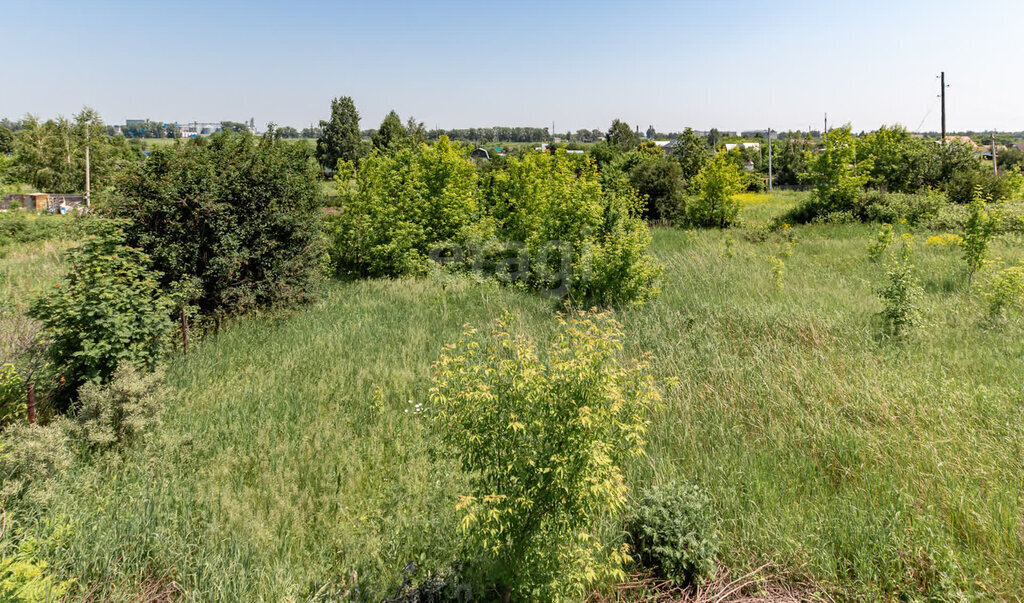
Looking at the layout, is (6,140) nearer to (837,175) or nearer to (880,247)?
(837,175)

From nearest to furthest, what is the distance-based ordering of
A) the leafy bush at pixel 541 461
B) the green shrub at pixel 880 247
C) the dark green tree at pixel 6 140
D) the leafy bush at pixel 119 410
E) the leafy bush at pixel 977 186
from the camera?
the leafy bush at pixel 541 461
the leafy bush at pixel 119 410
the green shrub at pixel 880 247
the leafy bush at pixel 977 186
the dark green tree at pixel 6 140

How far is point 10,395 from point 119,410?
68.3 inches

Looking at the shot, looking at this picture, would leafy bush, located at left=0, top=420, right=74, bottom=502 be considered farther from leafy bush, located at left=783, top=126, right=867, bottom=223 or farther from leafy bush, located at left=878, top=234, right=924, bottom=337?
leafy bush, located at left=783, top=126, right=867, bottom=223

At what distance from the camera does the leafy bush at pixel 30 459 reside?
399 centimetres

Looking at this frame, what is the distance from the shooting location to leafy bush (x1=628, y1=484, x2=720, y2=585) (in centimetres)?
345

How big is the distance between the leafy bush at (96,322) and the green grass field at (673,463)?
2.88 ft

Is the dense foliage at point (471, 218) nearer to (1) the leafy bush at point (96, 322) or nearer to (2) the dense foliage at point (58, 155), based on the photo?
(1) the leafy bush at point (96, 322)

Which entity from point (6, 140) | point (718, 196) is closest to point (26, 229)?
point (718, 196)

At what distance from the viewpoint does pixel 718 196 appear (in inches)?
850

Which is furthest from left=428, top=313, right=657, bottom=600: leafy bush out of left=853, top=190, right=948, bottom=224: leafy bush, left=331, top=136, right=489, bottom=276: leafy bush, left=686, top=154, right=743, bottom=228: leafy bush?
left=686, top=154, right=743, bottom=228: leafy bush

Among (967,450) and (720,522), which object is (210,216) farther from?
(967,450)

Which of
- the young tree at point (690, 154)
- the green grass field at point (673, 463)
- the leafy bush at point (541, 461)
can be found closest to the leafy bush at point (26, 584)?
the green grass field at point (673, 463)

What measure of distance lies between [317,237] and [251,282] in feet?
6.31

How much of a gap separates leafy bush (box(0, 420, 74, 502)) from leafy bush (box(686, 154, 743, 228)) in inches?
883
